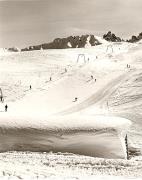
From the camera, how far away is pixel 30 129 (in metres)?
5.12

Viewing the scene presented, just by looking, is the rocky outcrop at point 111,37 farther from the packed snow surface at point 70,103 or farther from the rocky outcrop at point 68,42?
the packed snow surface at point 70,103

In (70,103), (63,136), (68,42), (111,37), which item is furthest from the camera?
(68,42)

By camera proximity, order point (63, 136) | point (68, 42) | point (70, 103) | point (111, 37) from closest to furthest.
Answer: point (63, 136) < point (70, 103) < point (111, 37) < point (68, 42)

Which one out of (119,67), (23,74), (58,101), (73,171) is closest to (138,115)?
(73,171)

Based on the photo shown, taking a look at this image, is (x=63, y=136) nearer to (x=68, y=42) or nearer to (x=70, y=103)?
(x=70, y=103)

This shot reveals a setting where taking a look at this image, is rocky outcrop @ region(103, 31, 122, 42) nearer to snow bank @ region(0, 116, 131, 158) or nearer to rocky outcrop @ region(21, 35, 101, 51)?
rocky outcrop @ region(21, 35, 101, 51)

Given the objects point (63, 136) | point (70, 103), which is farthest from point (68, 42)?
point (63, 136)

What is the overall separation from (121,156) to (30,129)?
1.13m

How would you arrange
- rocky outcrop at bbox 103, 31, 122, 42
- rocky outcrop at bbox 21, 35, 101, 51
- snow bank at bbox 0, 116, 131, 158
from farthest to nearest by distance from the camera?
rocky outcrop at bbox 21, 35, 101, 51
rocky outcrop at bbox 103, 31, 122, 42
snow bank at bbox 0, 116, 131, 158

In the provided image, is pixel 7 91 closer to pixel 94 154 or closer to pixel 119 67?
pixel 119 67

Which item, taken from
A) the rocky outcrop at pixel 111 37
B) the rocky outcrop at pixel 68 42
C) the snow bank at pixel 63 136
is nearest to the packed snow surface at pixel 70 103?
the snow bank at pixel 63 136

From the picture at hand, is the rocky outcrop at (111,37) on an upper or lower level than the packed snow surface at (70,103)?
upper

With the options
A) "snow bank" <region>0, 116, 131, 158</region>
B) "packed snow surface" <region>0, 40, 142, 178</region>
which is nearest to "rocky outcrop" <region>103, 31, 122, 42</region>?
"packed snow surface" <region>0, 40, 142, 178</region>

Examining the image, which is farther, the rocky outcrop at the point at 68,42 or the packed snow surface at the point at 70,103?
the rocky outcrop at the point at 68,42
